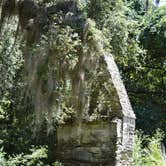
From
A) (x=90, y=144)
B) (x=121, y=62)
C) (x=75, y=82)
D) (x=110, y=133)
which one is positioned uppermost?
(x=121, y=62)

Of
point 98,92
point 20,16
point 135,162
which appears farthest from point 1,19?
point 135,162

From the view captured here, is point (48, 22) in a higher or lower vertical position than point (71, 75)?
higher

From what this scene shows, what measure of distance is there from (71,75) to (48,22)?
25.8 inches

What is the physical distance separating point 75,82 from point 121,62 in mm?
1329

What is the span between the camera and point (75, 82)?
5047 mm

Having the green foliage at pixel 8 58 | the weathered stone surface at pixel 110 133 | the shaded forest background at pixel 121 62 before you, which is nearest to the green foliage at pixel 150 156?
→ the weathered stone surface at pixel 110 133

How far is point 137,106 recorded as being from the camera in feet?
34.6

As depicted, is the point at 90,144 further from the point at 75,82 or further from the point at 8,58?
the point at 8,58

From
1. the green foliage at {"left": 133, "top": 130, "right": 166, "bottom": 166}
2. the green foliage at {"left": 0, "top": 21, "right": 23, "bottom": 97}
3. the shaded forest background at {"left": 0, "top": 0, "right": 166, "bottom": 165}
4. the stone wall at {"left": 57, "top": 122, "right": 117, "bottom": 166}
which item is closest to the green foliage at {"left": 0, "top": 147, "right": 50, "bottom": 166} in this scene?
the stone wall at {"left": 57, "top": 122, "right": 117, "bottom": 166}

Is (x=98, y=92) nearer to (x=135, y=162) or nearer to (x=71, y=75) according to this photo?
(x=71, y=75)

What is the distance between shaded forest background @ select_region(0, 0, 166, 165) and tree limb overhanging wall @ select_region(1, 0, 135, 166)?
12cm

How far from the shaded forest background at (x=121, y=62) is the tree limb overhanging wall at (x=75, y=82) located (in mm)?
122

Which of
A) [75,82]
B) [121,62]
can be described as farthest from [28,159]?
[121,62]

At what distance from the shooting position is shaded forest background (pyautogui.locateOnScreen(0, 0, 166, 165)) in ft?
17.1
